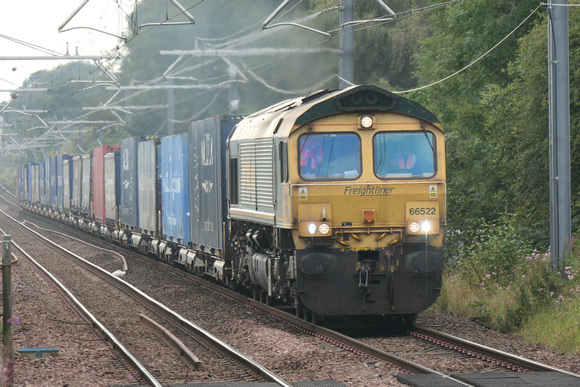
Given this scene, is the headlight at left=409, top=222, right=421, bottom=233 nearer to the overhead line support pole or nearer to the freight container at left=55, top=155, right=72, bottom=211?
the overhead line support pole

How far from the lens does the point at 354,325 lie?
1228 centimetres

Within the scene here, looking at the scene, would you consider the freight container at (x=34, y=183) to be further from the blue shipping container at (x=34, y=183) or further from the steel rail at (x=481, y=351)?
the steel rail at (x=481, y=351)

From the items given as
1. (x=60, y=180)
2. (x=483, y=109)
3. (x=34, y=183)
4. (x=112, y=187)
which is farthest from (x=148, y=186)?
(x=34, y=183)

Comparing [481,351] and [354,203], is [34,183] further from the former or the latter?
[481,351]

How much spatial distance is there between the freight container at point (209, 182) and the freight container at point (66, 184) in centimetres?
2534

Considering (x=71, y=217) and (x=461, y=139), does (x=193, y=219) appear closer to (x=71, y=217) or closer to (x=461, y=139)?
(x=461, y=139)

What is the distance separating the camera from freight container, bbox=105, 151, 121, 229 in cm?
3038

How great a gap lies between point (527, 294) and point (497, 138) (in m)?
8.22

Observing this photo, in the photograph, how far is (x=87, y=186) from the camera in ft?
123

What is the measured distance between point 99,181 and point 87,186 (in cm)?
371

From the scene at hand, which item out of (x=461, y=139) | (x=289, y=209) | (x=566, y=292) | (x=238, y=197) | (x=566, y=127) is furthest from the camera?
(x=461, y=139)

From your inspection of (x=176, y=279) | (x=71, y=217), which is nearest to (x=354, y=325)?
(x=176, y=279)

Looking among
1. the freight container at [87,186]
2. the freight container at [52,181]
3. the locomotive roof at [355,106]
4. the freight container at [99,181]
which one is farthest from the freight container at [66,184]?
the locomotive roof at [355,106]

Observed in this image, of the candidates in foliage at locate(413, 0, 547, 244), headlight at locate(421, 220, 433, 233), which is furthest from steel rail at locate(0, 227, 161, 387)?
foliage at locate(413, 0, 547, 244)
